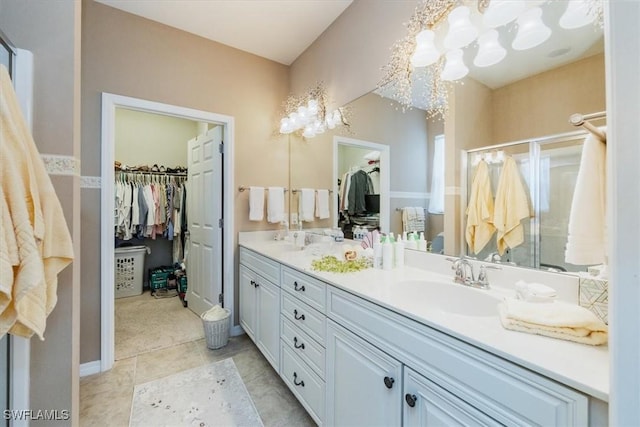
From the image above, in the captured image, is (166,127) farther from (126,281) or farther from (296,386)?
(296,386)

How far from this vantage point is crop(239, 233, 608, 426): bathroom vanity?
626mm

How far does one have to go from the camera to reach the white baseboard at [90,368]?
1997mm

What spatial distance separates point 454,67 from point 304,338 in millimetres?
1671

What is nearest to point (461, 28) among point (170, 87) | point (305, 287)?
point (305, 287)

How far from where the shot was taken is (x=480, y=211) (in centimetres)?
132

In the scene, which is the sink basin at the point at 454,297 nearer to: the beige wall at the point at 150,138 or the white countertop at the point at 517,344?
the white countertop at the point at 517,344

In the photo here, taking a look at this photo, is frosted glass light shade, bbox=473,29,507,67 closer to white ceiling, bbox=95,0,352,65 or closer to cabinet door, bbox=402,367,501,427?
white ceiling, bbox=95,0,352,65

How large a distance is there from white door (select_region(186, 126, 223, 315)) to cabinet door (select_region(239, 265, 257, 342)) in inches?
11.7

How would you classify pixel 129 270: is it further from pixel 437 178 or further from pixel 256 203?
pixel 437 178

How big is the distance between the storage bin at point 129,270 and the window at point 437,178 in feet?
12.9

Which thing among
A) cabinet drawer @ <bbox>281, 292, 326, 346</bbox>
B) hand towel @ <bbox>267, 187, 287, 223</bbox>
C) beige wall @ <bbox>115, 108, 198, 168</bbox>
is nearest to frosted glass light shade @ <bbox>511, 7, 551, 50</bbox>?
cabinet drawer @ <bbox>281, 292, 326, 346</bbox>

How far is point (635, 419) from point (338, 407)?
1.07 m

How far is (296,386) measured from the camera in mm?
1595

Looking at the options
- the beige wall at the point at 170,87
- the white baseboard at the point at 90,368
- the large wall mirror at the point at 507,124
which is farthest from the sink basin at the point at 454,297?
the white baseboard at the point at 90,368
